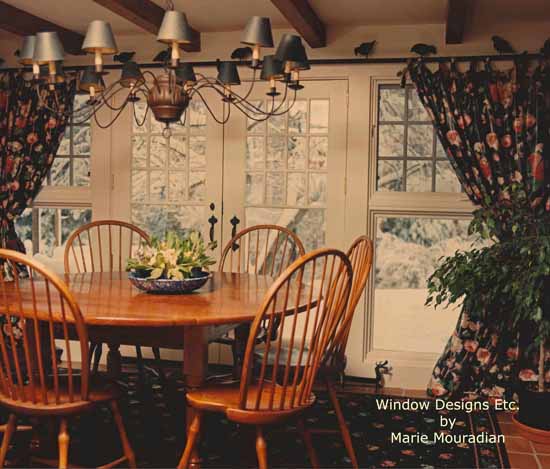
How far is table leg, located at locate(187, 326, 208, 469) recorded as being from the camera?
2699 mm

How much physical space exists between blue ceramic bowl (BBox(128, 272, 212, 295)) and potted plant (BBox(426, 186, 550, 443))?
133 cm

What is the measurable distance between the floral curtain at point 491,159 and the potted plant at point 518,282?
12 centimetres

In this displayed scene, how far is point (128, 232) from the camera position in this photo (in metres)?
4.95

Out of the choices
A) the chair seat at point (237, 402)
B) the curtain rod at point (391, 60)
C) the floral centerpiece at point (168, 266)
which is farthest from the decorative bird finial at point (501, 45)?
the chair seat at point (237, 402)

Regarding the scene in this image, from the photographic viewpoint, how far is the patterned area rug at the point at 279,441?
126 inches

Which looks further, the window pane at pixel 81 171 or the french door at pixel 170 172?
the window pane at pixel 81 171

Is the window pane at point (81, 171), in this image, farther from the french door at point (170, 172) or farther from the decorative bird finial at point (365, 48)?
the decorative bird finial at point (365, 48)

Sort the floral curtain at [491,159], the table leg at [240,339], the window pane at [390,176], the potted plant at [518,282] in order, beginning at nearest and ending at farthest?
the potted plant at [518,282]
the table leg at [240,339]
the floral curtain at [491,159]
the window pane at [390,176]

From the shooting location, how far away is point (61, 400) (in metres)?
2.62

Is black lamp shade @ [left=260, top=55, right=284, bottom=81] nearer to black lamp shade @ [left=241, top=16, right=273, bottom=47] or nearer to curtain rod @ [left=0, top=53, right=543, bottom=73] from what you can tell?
black lamp shade @ [left=241, top=16, right=273, bottom=47]

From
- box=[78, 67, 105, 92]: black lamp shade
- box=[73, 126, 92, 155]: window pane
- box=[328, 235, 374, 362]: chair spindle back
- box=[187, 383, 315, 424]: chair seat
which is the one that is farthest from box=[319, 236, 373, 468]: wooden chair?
box=[73, 126, 92, 155]: window pane

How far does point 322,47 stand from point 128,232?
179 cm

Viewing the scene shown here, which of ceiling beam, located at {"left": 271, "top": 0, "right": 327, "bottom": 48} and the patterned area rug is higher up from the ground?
ceiling beam, located at {"left": 271, "top": 0, "right": 327, "bottom": 48}

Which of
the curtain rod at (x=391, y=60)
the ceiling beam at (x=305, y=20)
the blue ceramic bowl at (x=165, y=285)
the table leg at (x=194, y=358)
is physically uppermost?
the ceiling beam at (x=305, y=20)
